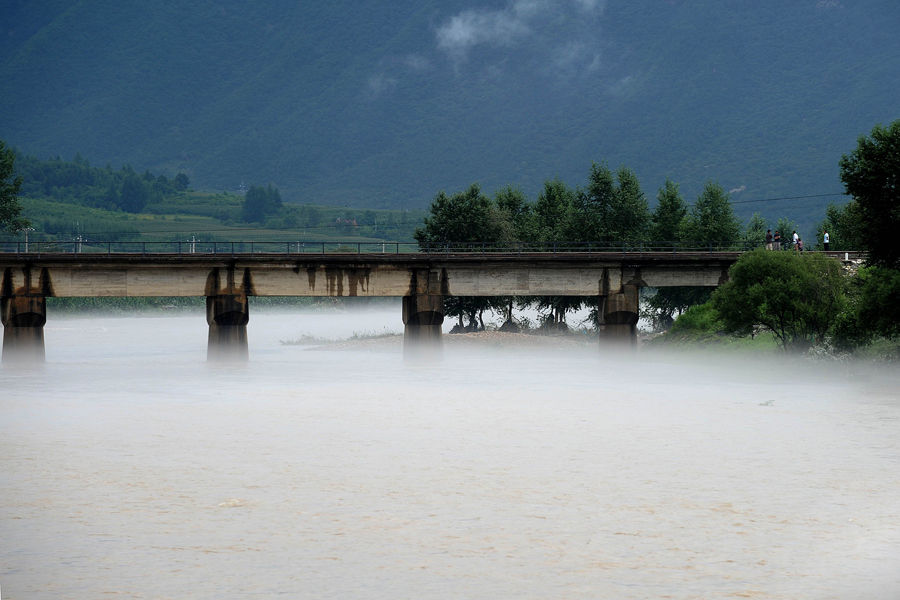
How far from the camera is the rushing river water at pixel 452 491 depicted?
20.1 m

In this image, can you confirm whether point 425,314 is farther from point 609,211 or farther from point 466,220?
point 609,211

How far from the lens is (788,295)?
68.2 meters

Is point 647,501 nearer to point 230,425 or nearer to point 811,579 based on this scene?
point 811,579

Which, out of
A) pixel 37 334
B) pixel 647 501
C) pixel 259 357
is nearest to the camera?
pixel 647 501

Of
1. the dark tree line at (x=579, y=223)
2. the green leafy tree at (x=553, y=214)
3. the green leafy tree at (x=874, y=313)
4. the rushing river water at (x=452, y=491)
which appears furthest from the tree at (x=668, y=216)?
the rushing river water at (x=452, y=491)

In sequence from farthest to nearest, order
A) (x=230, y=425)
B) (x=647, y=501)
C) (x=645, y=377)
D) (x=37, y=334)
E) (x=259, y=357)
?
1. (x=259, y=357)
2. (x=37, y=334)
3. (x=645, y=377)
4. (x=230, y=425)
5. (x=647, y=501)

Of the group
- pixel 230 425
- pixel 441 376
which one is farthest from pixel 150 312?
pixel 230 425

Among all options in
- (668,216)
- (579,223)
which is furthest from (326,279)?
(668,216)

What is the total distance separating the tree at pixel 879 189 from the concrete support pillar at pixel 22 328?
54257mm

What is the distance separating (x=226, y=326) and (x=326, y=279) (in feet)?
26.8

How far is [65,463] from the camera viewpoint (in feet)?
109

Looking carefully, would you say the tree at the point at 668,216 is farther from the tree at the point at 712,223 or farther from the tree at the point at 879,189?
the tree at the point at 879,189

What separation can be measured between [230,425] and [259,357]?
4393 cm

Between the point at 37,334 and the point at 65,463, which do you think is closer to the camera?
the point at 65,463
